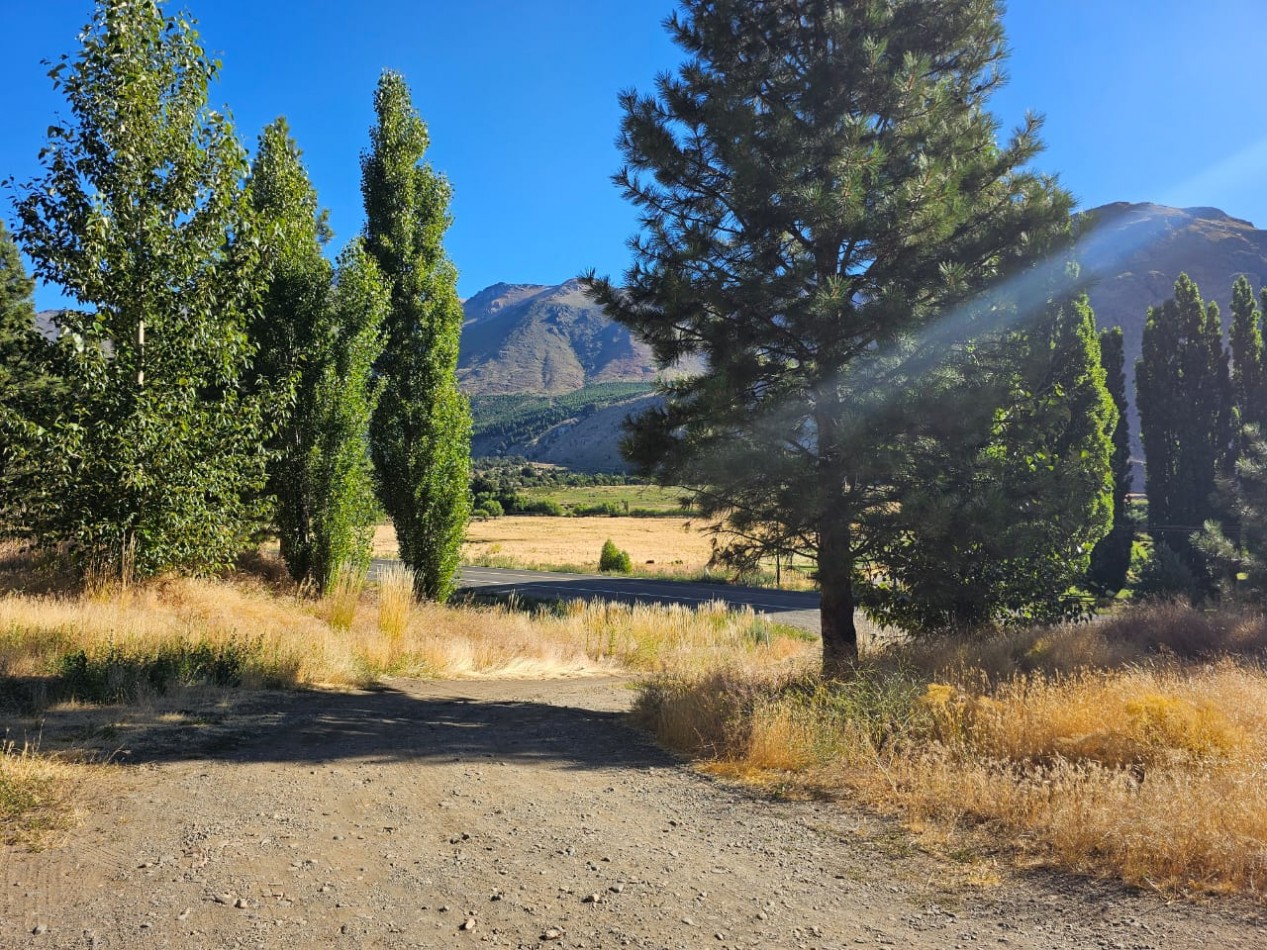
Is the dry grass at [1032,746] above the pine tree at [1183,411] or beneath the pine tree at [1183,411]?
beneath

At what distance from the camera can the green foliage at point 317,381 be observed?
51.5ft

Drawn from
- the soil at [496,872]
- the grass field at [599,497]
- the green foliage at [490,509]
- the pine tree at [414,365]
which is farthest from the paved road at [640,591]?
the grass field at [599,497]

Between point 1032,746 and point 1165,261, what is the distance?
635 ft

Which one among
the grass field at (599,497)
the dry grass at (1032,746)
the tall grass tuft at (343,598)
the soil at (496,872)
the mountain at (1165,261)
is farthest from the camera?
the mountain at (1165,261)

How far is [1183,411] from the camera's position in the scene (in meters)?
35.1

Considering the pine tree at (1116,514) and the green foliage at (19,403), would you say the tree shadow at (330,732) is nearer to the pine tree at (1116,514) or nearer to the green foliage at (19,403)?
the green foliage at (19,403)

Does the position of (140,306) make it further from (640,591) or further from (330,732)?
(640,591)

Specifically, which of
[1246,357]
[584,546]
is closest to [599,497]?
[584,546]

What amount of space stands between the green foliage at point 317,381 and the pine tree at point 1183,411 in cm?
3058

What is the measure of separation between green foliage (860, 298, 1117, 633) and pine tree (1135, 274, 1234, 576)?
90.5 feet

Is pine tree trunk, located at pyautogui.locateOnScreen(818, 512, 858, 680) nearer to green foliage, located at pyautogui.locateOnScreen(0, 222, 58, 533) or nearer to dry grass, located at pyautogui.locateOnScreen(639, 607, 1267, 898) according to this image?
dry grass, located at pyautogui.locateOnScreen(639, 607, 1267, 898)

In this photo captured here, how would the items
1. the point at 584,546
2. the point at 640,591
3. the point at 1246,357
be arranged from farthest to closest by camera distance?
the point at 584,546, the point at 1246,357, the point at 640,591

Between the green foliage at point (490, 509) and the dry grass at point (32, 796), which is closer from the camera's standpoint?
the dry grass at point (32, 796)

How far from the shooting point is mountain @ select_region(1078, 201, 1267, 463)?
14312 cm
